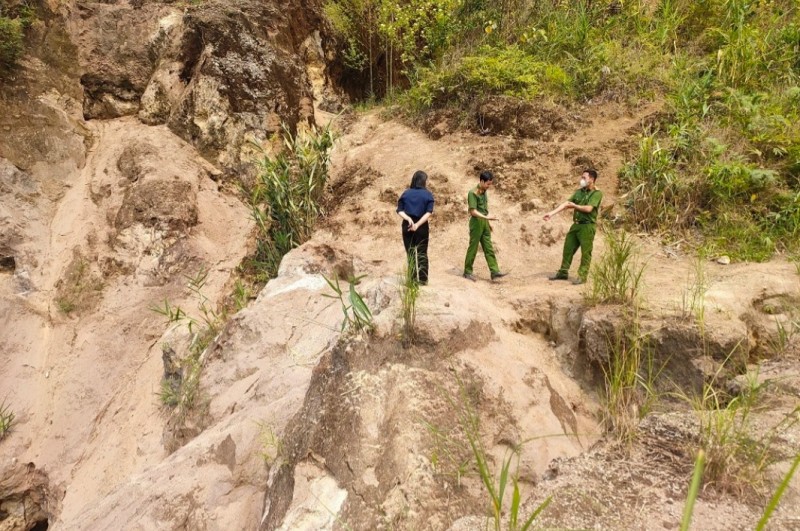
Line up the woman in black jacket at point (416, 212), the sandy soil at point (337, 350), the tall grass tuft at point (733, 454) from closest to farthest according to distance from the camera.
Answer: the tall grass tuft at point (733, 454), the sandy soil at point (337, 350), the woman in black jacket at point (416, 212)

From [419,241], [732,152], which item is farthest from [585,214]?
[732,152]

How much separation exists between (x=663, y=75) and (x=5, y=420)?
32.9 feet

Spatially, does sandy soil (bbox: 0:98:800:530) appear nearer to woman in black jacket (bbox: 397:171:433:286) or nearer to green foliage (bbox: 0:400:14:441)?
green foliage (bbox: 0:400:14:441)

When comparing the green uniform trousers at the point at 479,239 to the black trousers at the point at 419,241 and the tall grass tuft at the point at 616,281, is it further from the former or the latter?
the tall grass tuft at the point at 616,281

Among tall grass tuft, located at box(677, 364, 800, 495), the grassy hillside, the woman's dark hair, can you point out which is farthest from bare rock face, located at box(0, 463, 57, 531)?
the grassy hillside

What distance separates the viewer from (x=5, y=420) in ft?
18.8

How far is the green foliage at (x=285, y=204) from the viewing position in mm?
6883

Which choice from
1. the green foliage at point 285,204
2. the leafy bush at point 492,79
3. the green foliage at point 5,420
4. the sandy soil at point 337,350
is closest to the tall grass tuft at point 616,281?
the sandy soil at point 337,350

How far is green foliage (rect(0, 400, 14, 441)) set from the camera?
5.67 m

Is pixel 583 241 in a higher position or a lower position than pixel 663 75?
lower

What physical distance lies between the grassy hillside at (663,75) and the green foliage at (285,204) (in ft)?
9.12

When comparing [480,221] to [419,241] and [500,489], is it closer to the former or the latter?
[419,241]

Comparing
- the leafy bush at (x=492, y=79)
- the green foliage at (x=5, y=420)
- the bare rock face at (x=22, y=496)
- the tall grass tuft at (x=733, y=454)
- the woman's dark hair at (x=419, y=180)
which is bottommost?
the bare rock face at (x=22, y=496)

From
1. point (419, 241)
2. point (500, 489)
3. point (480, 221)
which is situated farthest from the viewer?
point (480, 221)
